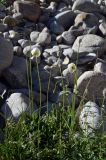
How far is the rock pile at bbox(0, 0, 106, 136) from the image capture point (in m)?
4.76

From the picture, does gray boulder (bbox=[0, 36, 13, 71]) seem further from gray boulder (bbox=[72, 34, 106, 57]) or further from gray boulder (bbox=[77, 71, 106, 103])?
gray boulder (bbox=[72, 34, 106, 57])

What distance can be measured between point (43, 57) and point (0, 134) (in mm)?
1683

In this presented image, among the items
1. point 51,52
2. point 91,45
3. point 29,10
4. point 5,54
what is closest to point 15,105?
point 5,54

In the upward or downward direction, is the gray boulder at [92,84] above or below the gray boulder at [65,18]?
below

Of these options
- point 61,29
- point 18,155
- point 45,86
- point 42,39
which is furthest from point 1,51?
point 18,155

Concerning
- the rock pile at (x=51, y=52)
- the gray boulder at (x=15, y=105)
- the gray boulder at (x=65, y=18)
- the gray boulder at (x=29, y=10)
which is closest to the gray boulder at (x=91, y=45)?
the rock pile at (x=51, y=52)

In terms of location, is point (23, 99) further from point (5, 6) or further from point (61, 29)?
point (5, 6)

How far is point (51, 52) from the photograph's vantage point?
5.59 metres

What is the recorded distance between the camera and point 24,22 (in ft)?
20.9

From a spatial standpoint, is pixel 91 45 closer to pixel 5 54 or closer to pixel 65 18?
pixel 65 18

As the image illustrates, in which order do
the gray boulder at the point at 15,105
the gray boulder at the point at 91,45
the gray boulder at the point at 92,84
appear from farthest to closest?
the gray boulder at the point at 91,45
the gray boulder at the point at 92,84
the gray boulder at the point at 15,105

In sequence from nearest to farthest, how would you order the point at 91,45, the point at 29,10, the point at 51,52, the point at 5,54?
the point at 5,54
the point at 51,52
the point at 91,45
the point at 29,10

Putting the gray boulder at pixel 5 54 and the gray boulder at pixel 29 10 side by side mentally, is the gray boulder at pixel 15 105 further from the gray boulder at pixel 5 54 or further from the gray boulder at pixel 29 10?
the gray boulder at pixel 29 10

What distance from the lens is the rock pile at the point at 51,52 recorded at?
187 inches
